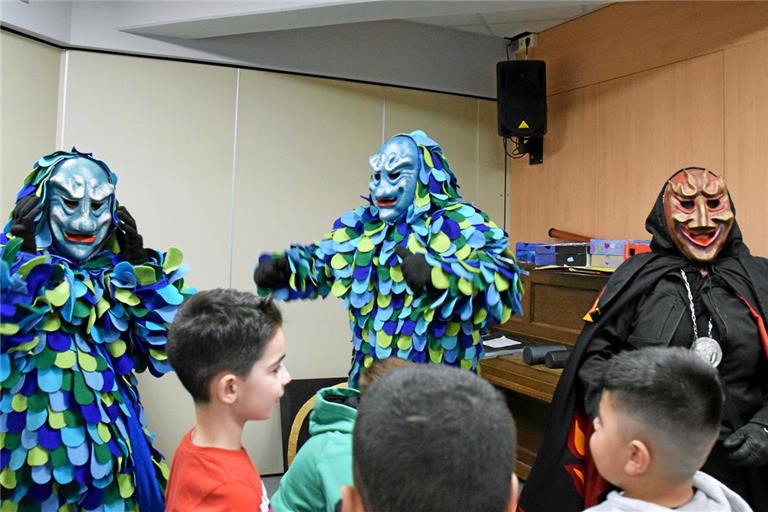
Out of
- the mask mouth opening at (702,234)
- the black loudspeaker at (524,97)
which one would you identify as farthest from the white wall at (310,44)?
the mask mouth opening at (702,234)

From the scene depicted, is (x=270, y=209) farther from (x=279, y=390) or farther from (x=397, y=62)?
(x=279, y=390)

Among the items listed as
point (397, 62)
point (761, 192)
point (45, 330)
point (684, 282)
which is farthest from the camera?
point (397, 62)

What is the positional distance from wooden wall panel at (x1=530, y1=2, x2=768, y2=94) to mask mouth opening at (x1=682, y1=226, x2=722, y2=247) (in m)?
1.11

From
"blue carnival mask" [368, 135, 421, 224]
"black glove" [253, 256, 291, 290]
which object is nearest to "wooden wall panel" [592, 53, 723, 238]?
"blue carnival mask" [368, 135, 421, 224]

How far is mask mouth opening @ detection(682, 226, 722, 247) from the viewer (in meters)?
1.86

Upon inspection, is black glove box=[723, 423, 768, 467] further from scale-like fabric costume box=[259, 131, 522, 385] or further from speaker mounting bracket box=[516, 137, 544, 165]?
speaker mounting bracket box=[516, 137, 544, 165]

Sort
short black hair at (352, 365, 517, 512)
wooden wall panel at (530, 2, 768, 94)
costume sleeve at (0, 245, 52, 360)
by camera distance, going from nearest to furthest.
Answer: short black hair at (352, 365, 517, 512) → costume sleeve at (0, 245, 52, 360) → wooden wall panel at (530, 2, 768, 94)

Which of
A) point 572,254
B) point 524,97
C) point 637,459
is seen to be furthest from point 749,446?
point 524,97

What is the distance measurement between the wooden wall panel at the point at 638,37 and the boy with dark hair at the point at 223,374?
2357mm

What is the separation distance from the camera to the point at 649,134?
9.62 ft

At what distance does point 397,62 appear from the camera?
3354 mm

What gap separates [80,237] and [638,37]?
2560 mm

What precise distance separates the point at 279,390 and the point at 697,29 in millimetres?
2486

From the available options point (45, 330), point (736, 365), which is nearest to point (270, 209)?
point (45, 330)
